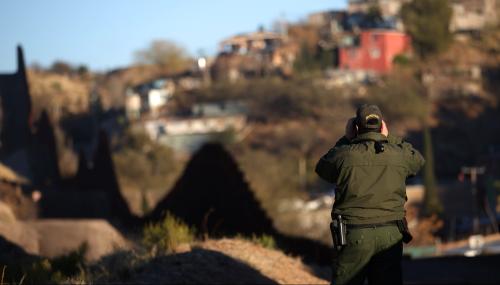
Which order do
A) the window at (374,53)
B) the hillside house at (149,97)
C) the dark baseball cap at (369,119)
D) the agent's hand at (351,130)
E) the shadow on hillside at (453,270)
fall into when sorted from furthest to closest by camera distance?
the window at (374,53), the hillside house at (149,97), the shadow on hillside at (453,270), the agent's hand at (351,130), the dark baseball cap at (369,119)

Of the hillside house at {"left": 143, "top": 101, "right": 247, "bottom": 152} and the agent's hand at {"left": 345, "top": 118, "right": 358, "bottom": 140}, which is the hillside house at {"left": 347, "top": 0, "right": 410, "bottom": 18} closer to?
the hillside house at {"left": 143, "top": 101, "right": 247, "bottom": 152}

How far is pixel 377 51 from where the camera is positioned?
117500 millimetres

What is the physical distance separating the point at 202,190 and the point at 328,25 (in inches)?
4389

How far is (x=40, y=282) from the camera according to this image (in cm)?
1209

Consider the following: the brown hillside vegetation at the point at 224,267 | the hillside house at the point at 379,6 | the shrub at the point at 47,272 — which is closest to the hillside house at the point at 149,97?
the hillside house at the point at 379,6

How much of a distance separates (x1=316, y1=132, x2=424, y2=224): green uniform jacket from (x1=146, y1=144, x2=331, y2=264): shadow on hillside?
9.74 metres

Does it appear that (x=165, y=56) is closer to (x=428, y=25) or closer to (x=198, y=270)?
(x=428, y=25)

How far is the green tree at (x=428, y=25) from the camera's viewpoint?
12019 cm

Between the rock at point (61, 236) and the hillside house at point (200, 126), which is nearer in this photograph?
the rock at point (61, 236)

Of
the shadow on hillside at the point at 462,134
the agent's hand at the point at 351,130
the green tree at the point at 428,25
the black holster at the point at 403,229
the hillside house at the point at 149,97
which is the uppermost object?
the agent's hand at the point at 351,130

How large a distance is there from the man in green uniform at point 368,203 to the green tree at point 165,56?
120634 millimetres

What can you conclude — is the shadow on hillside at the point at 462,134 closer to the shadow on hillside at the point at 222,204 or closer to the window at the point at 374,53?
the window at the point at 374,53

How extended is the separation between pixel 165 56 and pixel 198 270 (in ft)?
393

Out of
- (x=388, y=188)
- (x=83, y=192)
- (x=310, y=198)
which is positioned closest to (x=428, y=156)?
(x=310, y=198)
